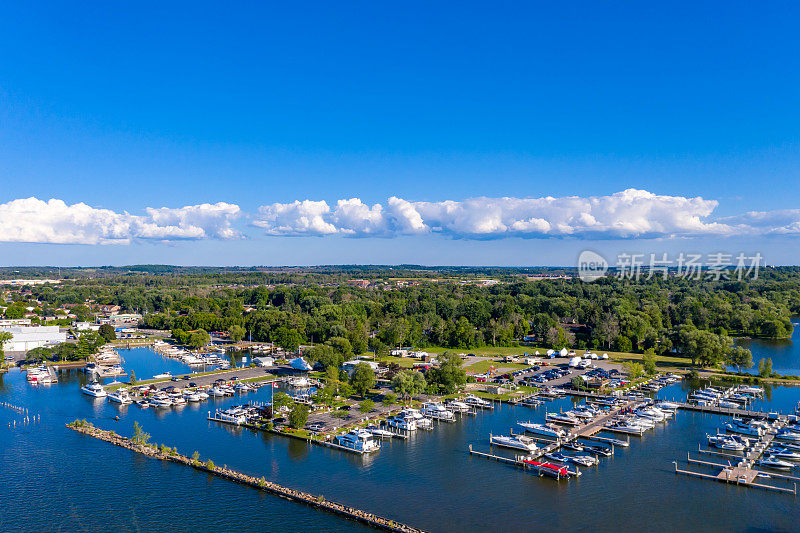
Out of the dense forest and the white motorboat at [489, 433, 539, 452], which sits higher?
the dense forest

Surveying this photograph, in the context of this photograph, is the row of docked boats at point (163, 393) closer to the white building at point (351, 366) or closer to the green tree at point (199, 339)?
the white building at point (351, 366)

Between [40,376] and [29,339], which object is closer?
[40,376]

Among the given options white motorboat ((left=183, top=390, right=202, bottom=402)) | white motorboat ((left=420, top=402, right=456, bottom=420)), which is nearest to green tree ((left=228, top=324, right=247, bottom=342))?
white motorboat ((left=183, top=390, right=202, bottom=402))

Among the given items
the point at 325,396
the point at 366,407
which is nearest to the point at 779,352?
the point at 366,407

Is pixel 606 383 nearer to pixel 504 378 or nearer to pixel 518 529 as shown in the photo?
pixel 504 378

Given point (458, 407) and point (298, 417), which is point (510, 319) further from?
point (298, 417)

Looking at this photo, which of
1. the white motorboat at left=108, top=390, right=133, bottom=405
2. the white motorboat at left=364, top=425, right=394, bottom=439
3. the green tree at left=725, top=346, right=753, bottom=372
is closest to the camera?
the white motorboat at left=364, top=425, right=394, bottom=439

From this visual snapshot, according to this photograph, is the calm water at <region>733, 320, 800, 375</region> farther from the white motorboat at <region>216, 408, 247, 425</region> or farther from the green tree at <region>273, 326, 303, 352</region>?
the white motorboat at <region>216, 408, 247, 425</region>
